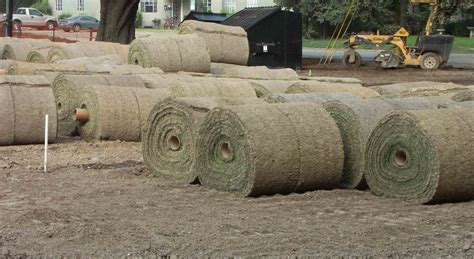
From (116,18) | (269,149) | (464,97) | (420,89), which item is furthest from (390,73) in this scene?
(269,149)

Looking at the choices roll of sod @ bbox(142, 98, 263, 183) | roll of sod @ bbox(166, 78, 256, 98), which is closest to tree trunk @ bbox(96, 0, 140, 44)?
roll of sod @ bbox(166, 78, 256, 98)

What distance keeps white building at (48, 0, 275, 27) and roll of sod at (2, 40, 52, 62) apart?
6570cm

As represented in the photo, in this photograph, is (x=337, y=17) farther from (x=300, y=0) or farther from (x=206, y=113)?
(x=206, y=113)

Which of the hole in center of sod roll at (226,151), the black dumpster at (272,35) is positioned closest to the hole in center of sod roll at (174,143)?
the hole in center of sod roll at (226,151)

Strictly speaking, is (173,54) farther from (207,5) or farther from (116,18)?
(207,5)

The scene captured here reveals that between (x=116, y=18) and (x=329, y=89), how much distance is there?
1394 cm

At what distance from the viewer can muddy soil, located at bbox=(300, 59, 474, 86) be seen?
28.3 metres

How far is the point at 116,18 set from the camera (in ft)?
91.6

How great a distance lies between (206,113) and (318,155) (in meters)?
1.48

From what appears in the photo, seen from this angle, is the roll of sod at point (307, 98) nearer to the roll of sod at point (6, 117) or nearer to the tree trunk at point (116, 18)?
the roll of sod at point (6, 117)

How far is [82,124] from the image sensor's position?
13906 millimetres

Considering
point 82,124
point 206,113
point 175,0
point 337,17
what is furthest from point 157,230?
point 175,0

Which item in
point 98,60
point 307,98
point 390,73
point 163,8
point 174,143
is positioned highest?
point 163,8

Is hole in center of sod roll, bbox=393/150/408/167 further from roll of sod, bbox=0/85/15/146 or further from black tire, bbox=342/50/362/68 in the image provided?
black tire, bbox=342/50/362/68
